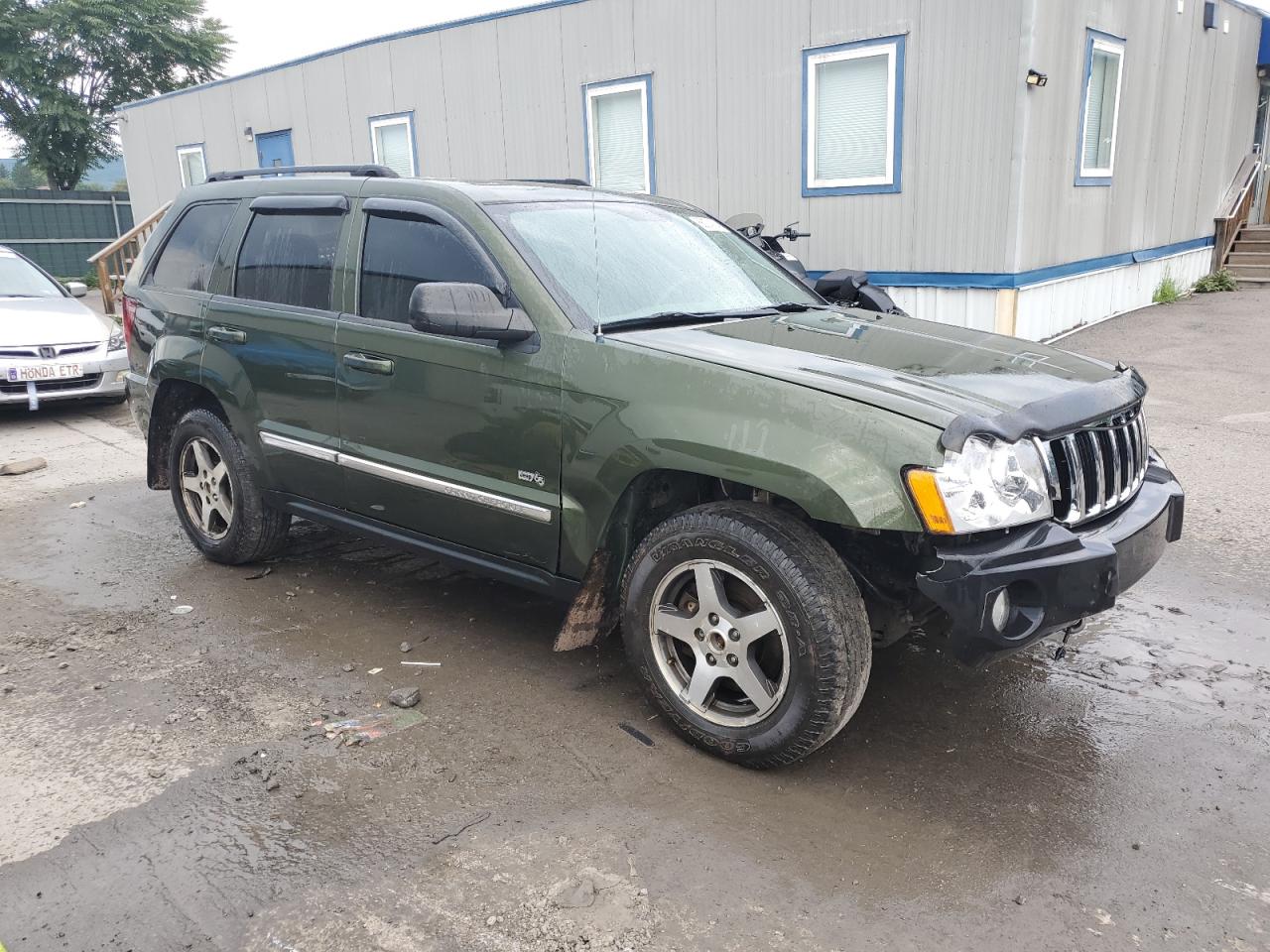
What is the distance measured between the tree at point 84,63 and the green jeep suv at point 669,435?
3399 cm

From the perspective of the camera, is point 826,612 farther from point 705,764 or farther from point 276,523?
point 276,523

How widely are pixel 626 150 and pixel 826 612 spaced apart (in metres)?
10.3

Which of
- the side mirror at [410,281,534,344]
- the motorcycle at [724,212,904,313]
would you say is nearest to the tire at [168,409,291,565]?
the side mirror at [410,281,534,344]

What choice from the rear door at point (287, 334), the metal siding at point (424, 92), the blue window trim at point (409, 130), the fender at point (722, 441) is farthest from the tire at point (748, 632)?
the blue window trim at point (409, 130)

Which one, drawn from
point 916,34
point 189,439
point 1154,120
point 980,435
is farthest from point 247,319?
point 1154,120

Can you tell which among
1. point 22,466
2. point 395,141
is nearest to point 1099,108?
point 395,141

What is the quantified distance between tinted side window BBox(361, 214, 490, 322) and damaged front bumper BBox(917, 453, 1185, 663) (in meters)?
2.01

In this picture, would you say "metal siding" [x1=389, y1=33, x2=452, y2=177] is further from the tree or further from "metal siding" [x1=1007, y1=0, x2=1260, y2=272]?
the tree

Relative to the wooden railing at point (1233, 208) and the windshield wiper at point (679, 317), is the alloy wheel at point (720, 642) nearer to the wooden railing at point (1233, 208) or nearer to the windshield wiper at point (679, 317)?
the windshield wiper at point (679, 317)

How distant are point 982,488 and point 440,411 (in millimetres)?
1975

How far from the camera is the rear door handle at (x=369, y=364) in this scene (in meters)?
3.99

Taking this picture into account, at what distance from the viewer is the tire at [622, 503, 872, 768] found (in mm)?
2982

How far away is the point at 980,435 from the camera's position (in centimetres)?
287

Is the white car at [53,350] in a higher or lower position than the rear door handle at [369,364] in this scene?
lower
